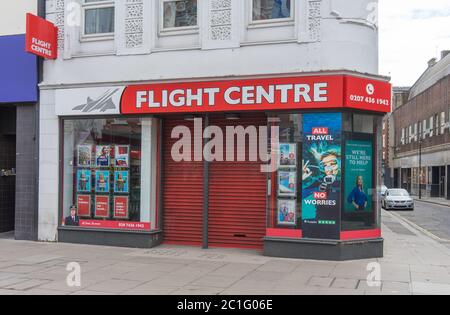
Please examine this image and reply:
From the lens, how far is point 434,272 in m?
9.31

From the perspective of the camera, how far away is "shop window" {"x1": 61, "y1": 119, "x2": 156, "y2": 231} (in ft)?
38.5

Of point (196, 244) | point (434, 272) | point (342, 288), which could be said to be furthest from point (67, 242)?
point (434, 272)

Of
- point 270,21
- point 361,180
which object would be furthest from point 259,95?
point 361,180

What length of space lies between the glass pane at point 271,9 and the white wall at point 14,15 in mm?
5536

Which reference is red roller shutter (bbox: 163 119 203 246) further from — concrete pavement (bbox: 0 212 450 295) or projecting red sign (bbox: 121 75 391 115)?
projecting red sign (bbox: 121 75 391 115)

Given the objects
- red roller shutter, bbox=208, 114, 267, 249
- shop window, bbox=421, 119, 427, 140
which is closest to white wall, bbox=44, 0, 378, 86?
red roller shutter, bbox=208, 114, 267, 249

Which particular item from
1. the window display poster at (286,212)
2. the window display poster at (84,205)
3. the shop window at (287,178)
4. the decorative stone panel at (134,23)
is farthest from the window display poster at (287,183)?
the window display poster at (84,205)

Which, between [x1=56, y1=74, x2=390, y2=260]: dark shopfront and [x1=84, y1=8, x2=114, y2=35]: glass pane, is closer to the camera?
[x1=56, y1=74, x2=390, y2=260]: dark shopfront

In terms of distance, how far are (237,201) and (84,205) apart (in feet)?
12.4

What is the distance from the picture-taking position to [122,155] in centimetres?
1208

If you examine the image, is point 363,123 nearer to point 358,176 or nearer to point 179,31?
point 358,176

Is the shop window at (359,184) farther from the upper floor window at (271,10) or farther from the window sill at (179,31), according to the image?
the window sill at (179,31)

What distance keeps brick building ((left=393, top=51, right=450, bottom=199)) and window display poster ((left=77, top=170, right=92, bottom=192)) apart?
3764 centimetres
